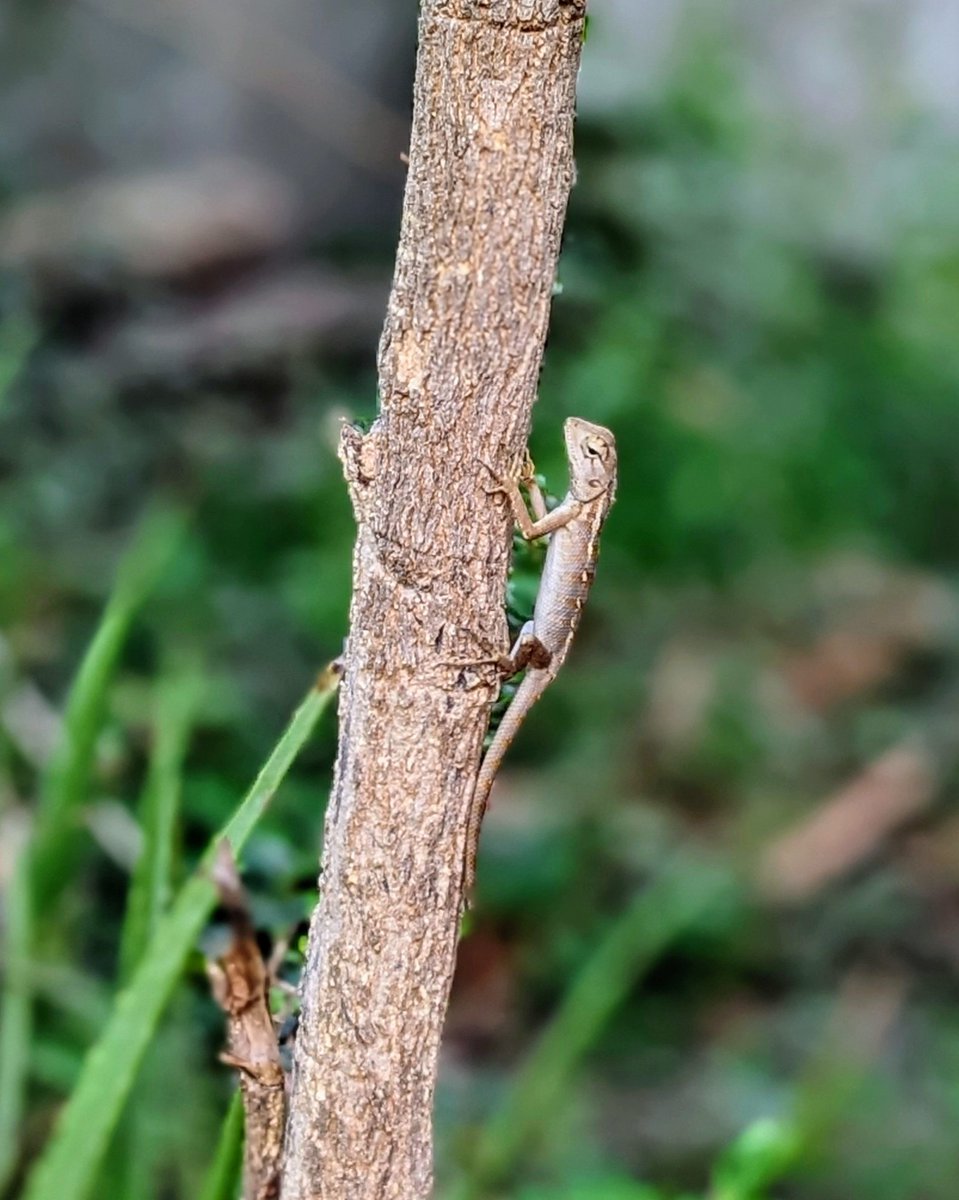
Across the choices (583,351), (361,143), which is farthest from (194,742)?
(361,143)

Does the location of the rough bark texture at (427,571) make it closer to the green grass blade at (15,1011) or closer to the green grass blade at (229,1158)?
the green grass blade at (229,1158)

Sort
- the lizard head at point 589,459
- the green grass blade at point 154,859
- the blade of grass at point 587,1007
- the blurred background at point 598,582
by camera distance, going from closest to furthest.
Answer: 1. the green grass blade at point 154,859
2. the lizard head at point 589,459
3. the blade of grass at point 587,1007
4. the blurred background at point 598,582

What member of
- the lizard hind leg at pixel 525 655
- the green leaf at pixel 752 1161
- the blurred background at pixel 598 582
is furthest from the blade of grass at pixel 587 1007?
the lizard hind leg at pixel 525 655

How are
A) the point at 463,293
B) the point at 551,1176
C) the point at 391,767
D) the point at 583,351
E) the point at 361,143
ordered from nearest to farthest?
the point at 463,293, the point at 391,767, the point at 551,1176, the point at 583,351, the point at 361,143

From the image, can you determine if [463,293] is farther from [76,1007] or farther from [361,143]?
[361,143]

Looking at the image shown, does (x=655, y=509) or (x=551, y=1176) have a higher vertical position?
(x=655, y=509)

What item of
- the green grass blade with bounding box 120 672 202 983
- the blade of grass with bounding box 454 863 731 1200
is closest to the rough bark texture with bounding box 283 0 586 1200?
the green grass blade with bounding box 120 672 202 983

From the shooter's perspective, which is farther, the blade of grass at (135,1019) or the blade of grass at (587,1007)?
the blade of grass at (587,1007)

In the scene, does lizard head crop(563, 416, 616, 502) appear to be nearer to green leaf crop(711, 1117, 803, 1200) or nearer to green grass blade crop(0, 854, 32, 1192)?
green leaf crop(711, 1117, 803, 1200)
